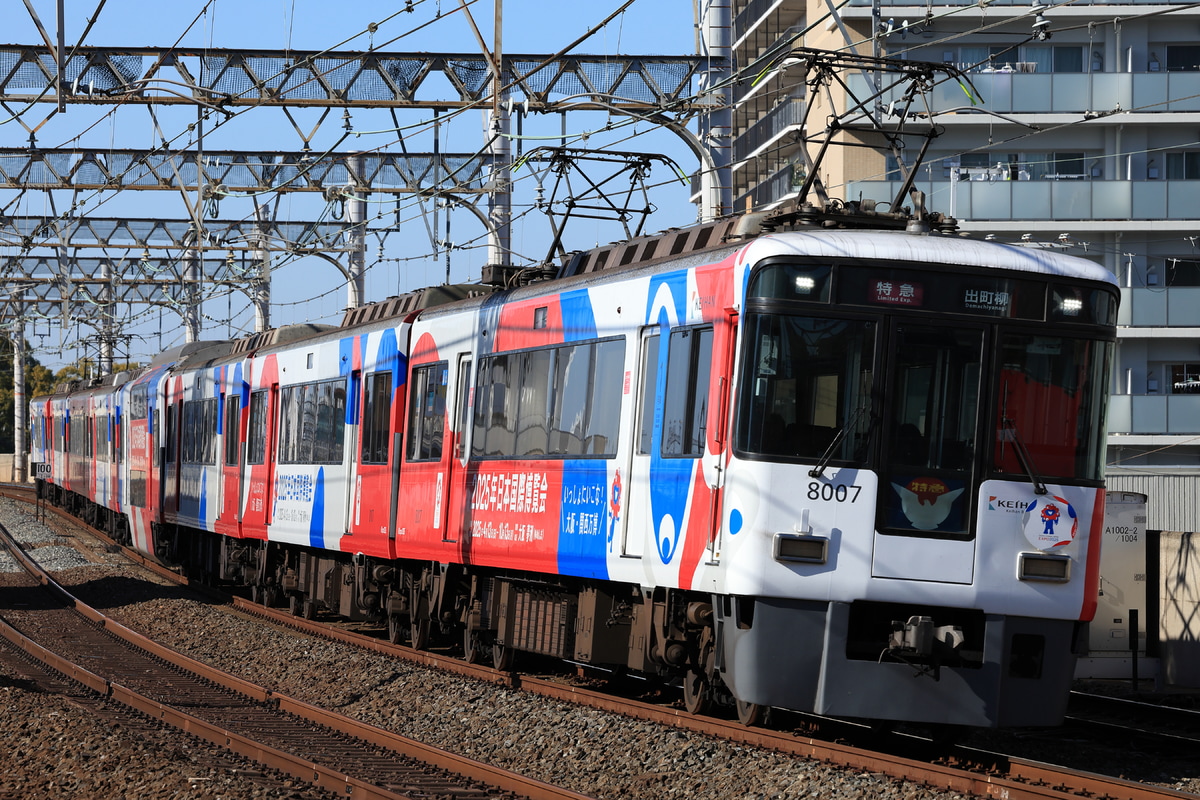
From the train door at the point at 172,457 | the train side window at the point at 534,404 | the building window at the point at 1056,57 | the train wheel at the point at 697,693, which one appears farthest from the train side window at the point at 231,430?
the building window at the point at 1056,57

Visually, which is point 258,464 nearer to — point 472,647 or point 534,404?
point 472,647

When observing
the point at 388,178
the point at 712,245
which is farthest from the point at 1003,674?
the point at 388,178

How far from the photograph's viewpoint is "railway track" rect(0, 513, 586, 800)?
29.0 feet

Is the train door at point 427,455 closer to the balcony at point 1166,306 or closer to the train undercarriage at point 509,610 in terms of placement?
the train undercarriage at point 509,610

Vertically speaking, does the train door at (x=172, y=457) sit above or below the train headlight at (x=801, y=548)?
below

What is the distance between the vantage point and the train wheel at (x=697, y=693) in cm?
1048

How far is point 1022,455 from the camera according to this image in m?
9.20

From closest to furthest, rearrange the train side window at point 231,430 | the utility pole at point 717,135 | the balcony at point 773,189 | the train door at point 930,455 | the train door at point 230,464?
the train door at point 930,455 → the utility pole at point 717,135 → the train door at point 230,464 → the train side window at point 231,430 → the balcony at point 773,189

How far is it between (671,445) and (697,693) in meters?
1.76

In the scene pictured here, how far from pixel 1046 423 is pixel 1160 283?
1136 inches

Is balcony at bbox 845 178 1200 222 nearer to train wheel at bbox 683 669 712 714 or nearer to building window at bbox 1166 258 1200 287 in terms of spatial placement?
building window at bbox 1166 258 1200 287

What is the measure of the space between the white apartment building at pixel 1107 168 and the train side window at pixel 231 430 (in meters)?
17.3

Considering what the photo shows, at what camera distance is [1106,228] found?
35844 mm

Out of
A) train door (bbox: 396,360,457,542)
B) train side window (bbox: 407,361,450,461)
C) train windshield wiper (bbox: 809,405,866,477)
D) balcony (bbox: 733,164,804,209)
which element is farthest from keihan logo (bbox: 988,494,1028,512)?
balcony (bbox: 733,164,804,209)
